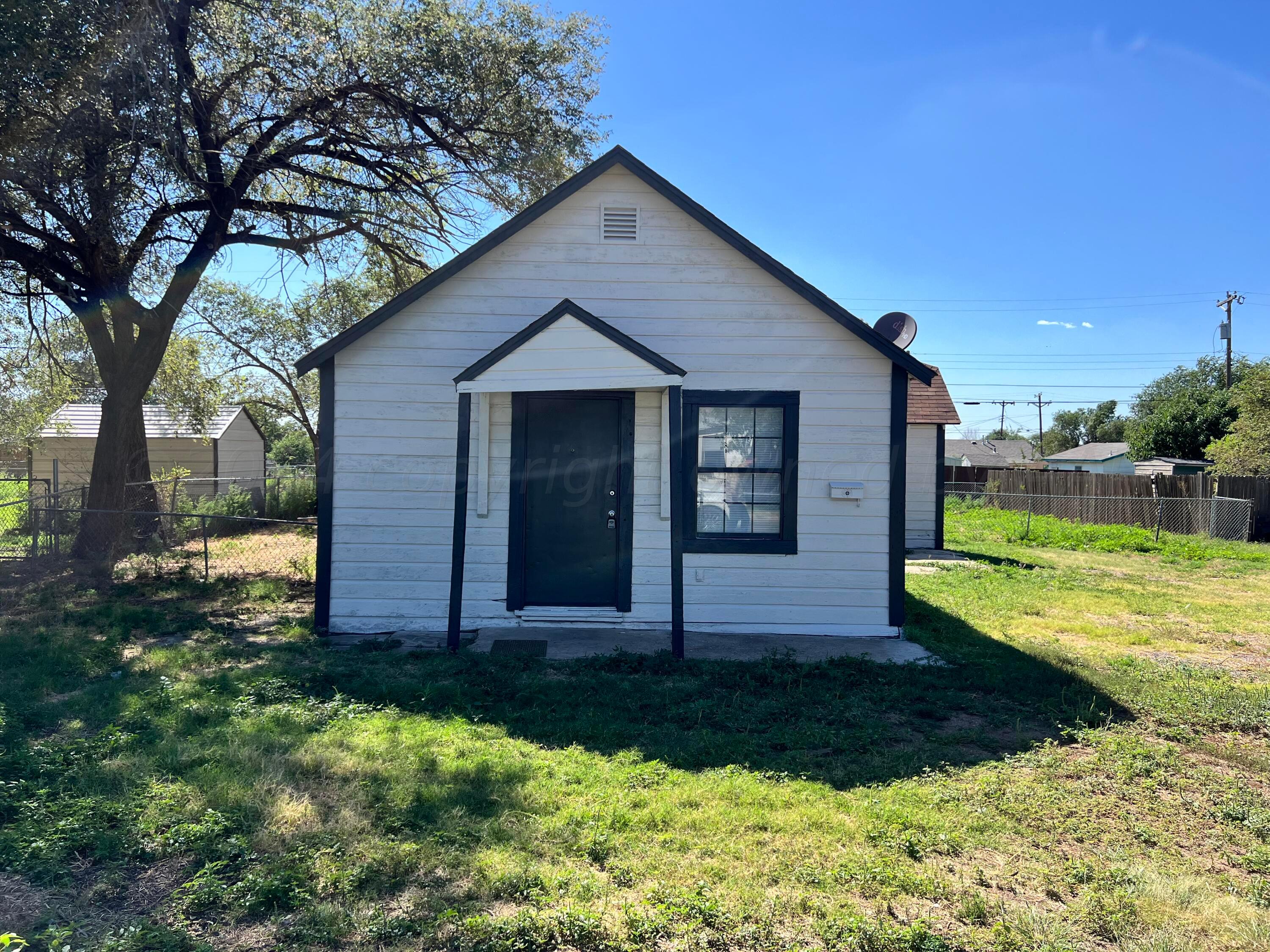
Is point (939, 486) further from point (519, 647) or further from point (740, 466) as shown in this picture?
point (519, 647)

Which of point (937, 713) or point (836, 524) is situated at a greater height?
point (836, 524)

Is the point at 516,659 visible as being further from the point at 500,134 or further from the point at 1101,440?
the point at 1101,440

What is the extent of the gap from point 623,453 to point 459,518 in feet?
5.59

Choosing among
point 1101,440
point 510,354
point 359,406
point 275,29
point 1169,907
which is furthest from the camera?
point 1101,440

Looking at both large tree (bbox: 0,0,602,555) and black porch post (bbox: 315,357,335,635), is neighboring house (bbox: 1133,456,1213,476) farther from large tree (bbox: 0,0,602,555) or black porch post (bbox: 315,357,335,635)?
black porch post (bbox: 315,357,335,635)

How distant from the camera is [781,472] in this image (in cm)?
778

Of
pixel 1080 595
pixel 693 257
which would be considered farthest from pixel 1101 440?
pixel 693 257

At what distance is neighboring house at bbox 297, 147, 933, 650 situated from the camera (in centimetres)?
771

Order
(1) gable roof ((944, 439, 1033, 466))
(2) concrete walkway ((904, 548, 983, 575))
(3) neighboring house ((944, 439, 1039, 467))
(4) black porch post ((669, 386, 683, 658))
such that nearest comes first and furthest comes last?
1. (4) black porch post ((669, 386, 683, 658))
2. (2) concrete walkway ((904, 548, 983, 575))
3. (3) neighboring house ((944, 439, 1039, 467))
4. (1) gable roof ((944, 439, 1033, 466))

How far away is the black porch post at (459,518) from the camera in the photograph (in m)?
6.95

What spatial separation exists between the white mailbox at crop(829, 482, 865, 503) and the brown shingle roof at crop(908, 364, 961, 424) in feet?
28.4

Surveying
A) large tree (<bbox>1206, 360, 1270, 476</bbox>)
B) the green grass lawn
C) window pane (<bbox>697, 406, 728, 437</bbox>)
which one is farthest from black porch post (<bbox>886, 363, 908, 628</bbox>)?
large tree (<bbox>1206, 360, 1270, 476</bbox>)

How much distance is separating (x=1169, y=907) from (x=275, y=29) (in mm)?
12492

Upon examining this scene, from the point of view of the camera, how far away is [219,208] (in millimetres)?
11938
